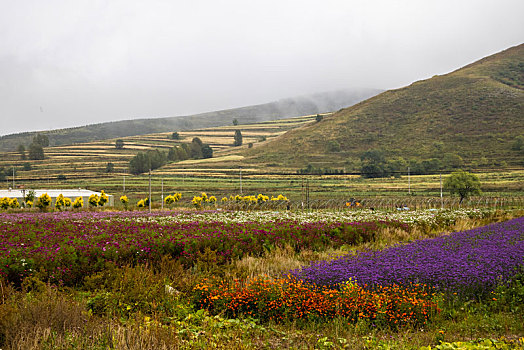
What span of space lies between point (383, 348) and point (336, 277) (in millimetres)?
2927

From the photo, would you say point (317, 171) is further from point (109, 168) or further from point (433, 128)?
point (109, 168)

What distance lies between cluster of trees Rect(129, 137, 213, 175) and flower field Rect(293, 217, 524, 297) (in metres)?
90.5

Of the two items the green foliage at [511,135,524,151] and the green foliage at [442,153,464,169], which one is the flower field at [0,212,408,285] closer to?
the green foliage at [442,153,464,169]

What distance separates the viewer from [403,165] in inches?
3108

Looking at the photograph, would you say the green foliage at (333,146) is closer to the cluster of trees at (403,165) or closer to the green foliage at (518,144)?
the cluster of trees at (403,165)

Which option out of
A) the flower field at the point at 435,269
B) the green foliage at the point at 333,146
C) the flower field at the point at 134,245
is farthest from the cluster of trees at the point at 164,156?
the flower field at the point at 435,269

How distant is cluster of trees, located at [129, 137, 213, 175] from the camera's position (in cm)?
10294

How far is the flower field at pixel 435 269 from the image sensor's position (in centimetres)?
779

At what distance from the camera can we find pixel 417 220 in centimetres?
2023

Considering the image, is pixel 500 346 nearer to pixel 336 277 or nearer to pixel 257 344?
pixel 257 344

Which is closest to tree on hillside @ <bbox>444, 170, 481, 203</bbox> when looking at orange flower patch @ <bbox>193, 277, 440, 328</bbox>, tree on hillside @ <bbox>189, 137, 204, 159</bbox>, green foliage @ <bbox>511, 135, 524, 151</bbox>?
green foliage @ <bbox>511, 135, 524, 151</bbox>

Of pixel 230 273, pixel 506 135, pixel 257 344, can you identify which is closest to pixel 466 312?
pixel 257 344

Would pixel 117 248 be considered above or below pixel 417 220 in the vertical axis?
above

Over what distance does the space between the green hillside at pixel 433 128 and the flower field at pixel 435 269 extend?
7043 centimetres
